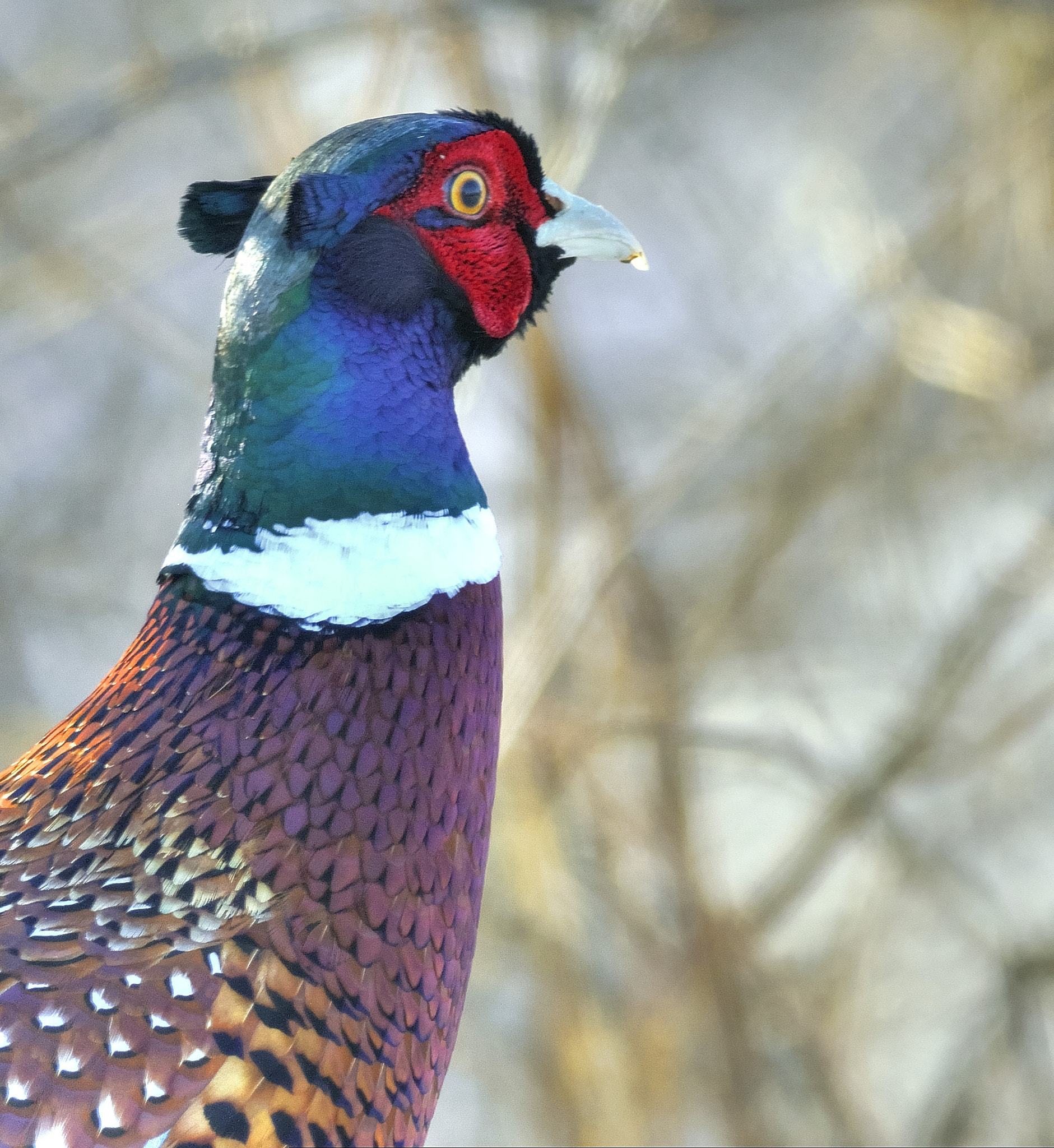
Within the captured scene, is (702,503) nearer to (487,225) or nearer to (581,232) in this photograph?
(581,232)

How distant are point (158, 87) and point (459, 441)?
1641 mm

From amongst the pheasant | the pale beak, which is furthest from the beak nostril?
the pheasant

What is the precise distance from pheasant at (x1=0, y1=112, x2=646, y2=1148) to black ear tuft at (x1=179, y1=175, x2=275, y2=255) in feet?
0.17

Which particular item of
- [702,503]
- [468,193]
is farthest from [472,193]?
[702,503]

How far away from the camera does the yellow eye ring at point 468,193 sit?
166 cm

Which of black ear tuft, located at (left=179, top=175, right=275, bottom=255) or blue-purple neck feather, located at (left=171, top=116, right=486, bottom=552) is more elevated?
black ear tuft, located at (left=179, top=175, right=275, bottom=255)

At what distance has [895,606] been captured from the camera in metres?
5.07

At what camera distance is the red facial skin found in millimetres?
1636

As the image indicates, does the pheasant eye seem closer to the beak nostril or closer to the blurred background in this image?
the beak nostril

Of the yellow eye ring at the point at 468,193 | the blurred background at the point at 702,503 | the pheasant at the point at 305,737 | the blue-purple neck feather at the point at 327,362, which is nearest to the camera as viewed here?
the pheasant at the point at 305,737

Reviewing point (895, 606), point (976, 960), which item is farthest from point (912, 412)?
point (976, 960)

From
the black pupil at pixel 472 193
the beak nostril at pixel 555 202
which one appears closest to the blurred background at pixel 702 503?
the beak nostril at pixel 555 202

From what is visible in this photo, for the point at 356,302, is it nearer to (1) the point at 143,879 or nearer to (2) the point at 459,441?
(2) the point at 459,441

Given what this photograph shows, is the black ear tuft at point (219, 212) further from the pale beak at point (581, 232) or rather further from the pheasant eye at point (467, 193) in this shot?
the pale beak at point (581, 232)
